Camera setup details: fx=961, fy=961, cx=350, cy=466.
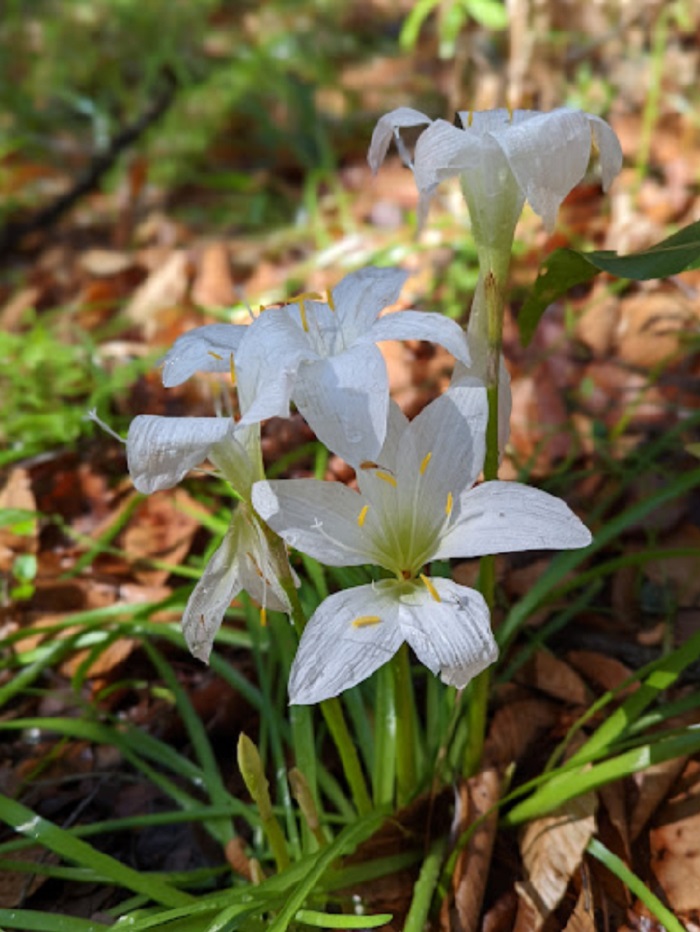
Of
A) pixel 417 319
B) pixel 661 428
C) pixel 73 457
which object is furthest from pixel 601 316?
pixel 417 319

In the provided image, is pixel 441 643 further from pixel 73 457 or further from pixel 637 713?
pixel 73 457

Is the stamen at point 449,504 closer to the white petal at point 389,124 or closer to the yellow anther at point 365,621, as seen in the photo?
the yellow anther at point 365,621

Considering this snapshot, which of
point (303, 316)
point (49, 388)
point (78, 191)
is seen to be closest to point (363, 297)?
point (303, 316)

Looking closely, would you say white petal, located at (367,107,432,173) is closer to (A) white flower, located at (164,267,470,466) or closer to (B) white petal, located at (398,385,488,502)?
(A) white flower, located at (164,267,470,466)

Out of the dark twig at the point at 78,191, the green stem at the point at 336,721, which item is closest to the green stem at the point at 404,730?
the green stem at the point at 336,721

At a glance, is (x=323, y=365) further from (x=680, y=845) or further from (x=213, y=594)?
(x=680, y=845)
